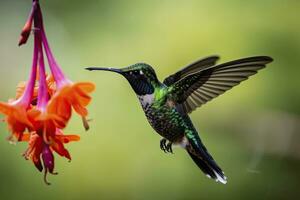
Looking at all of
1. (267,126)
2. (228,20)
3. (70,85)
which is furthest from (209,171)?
(228,20)

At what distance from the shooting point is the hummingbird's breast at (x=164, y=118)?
2162mm

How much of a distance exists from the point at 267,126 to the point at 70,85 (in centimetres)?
279

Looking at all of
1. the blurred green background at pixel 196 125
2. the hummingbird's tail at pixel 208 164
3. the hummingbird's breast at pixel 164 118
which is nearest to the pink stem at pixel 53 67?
the hummingbird's breast at pixel 164 118

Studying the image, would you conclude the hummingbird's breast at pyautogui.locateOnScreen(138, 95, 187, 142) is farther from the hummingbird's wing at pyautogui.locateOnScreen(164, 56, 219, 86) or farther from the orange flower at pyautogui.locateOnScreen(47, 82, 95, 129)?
the orange flower at pyautogui.locateOnScreen(47, 82, 95, 129)

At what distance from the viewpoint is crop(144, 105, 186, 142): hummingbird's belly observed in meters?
2.17

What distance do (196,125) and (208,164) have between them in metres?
1.92

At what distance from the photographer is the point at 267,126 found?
13.7 ft

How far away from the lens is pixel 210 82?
7.18ft

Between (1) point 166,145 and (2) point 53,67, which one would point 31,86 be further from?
(1) point 166,145

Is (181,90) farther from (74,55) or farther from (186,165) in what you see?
(74,55)

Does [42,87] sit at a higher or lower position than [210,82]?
higher

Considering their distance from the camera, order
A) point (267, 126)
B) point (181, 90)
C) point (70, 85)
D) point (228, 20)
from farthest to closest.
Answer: point (228, 20)
point (267, 126)
point (181, 90)
point (70, 85)

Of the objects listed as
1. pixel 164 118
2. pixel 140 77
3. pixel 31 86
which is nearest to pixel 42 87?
pixel 31 86

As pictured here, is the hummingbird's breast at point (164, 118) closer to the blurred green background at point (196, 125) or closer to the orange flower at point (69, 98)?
the orange flower at point (69, 98)
